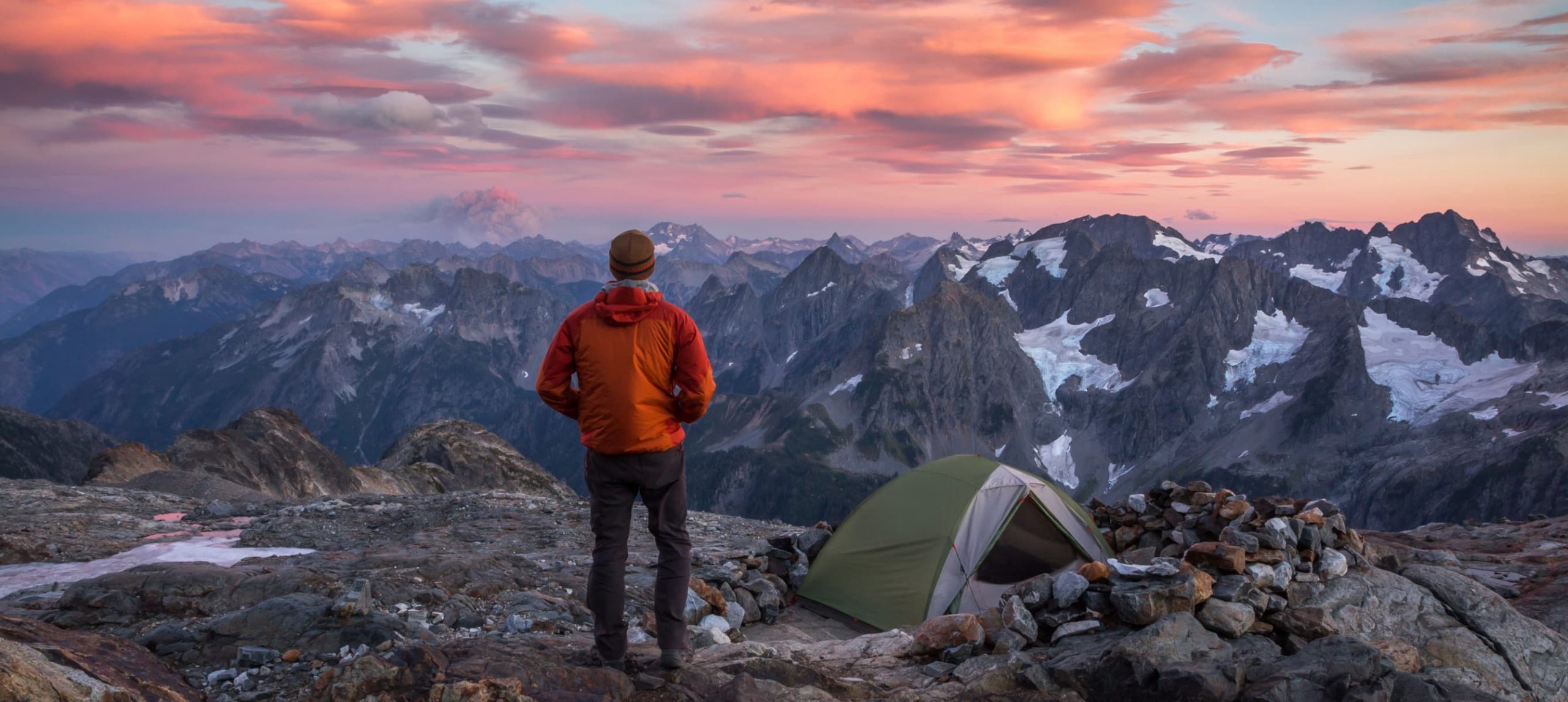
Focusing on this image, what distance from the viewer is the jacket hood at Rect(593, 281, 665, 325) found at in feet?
32.1

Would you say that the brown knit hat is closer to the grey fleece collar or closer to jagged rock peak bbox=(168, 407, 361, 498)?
the grey fleece collar

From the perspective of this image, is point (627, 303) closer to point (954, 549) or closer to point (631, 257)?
point (631, 257)

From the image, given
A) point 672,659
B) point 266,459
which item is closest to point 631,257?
point 672,659

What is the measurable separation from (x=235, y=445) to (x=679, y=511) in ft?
237

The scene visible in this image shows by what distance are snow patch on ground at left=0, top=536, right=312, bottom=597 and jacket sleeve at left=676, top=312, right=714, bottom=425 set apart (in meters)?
13.1

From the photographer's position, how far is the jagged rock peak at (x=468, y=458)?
96.8m

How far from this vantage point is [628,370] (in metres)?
9.77

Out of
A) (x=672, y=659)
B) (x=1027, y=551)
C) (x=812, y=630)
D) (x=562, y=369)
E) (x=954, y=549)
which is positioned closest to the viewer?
(x=562, y=369)

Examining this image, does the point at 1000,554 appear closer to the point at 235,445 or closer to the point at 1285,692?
the point at 1285,692

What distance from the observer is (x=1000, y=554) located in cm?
1897

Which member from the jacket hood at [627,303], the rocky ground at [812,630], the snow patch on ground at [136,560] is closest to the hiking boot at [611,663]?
the rocky ground at [812,630]

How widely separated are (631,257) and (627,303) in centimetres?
55

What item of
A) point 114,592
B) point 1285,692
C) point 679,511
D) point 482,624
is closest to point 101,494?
point 114,592

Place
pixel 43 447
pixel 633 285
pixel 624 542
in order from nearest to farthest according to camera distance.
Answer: pixel 633 285
pixel 624 542
pixel 43 447
